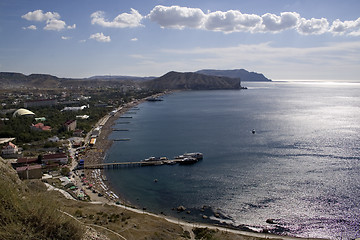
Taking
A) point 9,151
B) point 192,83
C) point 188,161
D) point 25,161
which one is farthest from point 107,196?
point 192,83

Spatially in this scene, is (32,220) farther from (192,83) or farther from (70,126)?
(192,83)

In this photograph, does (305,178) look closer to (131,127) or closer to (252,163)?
(252,163)

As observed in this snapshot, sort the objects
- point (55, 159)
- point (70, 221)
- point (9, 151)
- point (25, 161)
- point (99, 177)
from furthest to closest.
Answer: point (9, 151), point (55, 159), point (25, 161), point (99, 177), point (70, 221)

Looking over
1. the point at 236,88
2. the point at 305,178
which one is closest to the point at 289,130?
the point at 305,178

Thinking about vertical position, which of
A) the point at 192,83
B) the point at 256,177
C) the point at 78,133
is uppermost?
the point at 192,83

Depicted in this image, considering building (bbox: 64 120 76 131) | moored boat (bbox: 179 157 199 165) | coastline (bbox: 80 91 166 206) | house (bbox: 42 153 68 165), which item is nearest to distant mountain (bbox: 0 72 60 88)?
building (bbox: 64 120 76 131)
